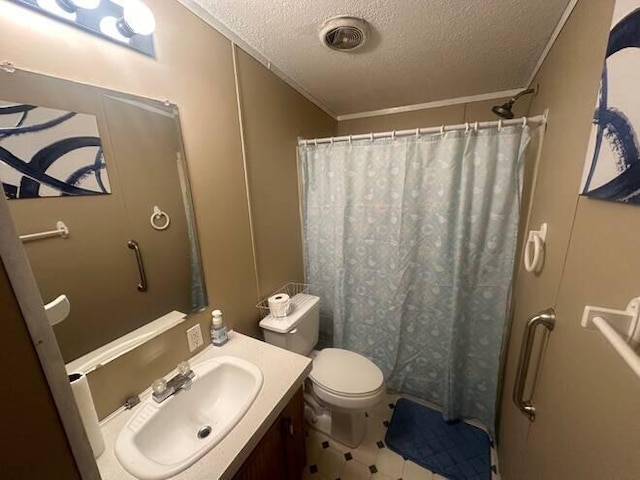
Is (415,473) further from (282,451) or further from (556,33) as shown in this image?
(556,33)

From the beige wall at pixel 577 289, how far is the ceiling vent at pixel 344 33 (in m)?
0.74

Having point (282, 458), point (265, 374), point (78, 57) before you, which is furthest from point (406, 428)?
point (78, 57)

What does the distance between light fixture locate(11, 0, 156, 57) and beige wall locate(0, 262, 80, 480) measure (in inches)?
34.8

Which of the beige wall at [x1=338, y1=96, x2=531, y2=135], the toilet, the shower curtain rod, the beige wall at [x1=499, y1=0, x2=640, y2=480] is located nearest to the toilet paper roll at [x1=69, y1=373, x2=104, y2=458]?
the toilet

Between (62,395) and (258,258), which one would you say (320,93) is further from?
(62,395)

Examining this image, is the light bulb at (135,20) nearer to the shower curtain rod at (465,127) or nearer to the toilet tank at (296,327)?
the shower curtain rod at (465,127)

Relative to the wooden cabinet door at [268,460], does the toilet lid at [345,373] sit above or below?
below

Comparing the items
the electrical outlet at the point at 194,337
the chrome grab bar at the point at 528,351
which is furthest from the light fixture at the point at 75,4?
the chrome grab bar at the point at 528,351

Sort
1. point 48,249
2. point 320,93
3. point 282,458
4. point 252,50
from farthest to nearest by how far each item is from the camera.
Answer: point 320,93 → point 252,50 → point 282,458 → point 48,249

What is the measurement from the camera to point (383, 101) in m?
1.92

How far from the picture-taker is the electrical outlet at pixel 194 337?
114cm

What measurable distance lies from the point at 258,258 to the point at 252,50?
1.12 meters

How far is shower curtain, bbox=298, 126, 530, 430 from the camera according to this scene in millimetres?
1361

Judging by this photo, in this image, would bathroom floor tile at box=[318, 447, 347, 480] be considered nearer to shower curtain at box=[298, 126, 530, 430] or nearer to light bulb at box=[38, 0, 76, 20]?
shower curtain at box=[298, 126, 530, 430]
